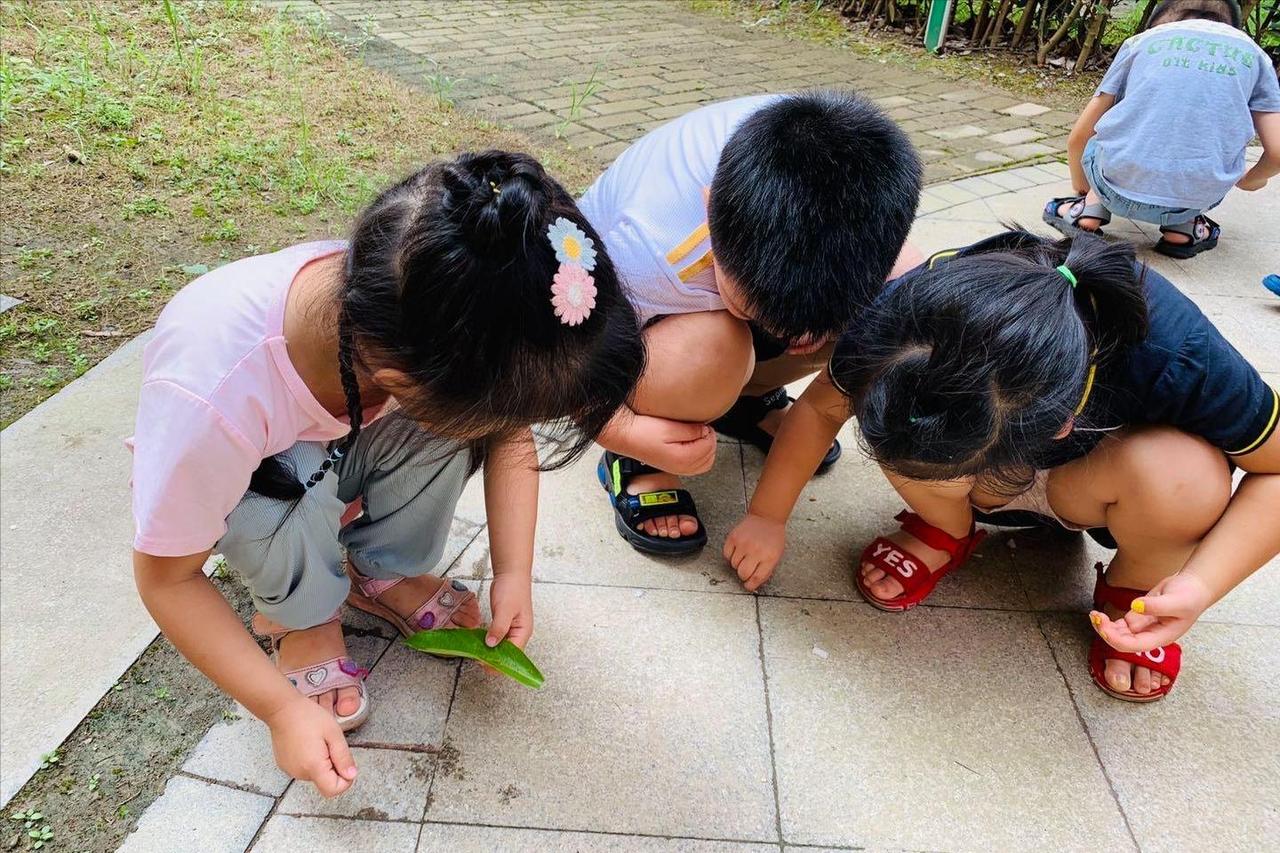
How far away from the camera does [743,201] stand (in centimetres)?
137

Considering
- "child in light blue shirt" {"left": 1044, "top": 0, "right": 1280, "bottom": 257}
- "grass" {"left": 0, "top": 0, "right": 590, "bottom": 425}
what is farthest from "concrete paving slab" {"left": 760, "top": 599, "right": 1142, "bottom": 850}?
"child in light blue shirt" {"left": 1044, "top": 0, "right": 1280, "bottom": 257}

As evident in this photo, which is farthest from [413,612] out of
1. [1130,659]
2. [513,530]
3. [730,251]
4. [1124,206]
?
[1124,206]

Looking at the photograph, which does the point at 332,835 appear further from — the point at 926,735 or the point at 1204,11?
the point at 1204,11

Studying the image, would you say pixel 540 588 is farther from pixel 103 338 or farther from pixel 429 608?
pixel 103 338

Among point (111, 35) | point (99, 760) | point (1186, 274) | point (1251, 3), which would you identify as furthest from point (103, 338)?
point (1251, 3)

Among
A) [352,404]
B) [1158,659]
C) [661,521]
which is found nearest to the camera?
[352,404]

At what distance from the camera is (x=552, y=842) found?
125 cm

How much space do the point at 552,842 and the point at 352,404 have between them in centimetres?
68

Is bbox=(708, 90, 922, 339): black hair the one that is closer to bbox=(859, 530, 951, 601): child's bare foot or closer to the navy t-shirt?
the navy t-shirt

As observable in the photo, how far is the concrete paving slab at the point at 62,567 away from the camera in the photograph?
138 centimetres

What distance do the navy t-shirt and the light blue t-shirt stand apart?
5.75ft

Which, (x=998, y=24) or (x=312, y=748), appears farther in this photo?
(x=998, y=24)

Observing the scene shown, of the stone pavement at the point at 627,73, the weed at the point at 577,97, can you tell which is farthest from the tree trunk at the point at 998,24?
the weed at the point at 577,97

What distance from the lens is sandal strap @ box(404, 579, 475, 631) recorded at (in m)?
1.52
